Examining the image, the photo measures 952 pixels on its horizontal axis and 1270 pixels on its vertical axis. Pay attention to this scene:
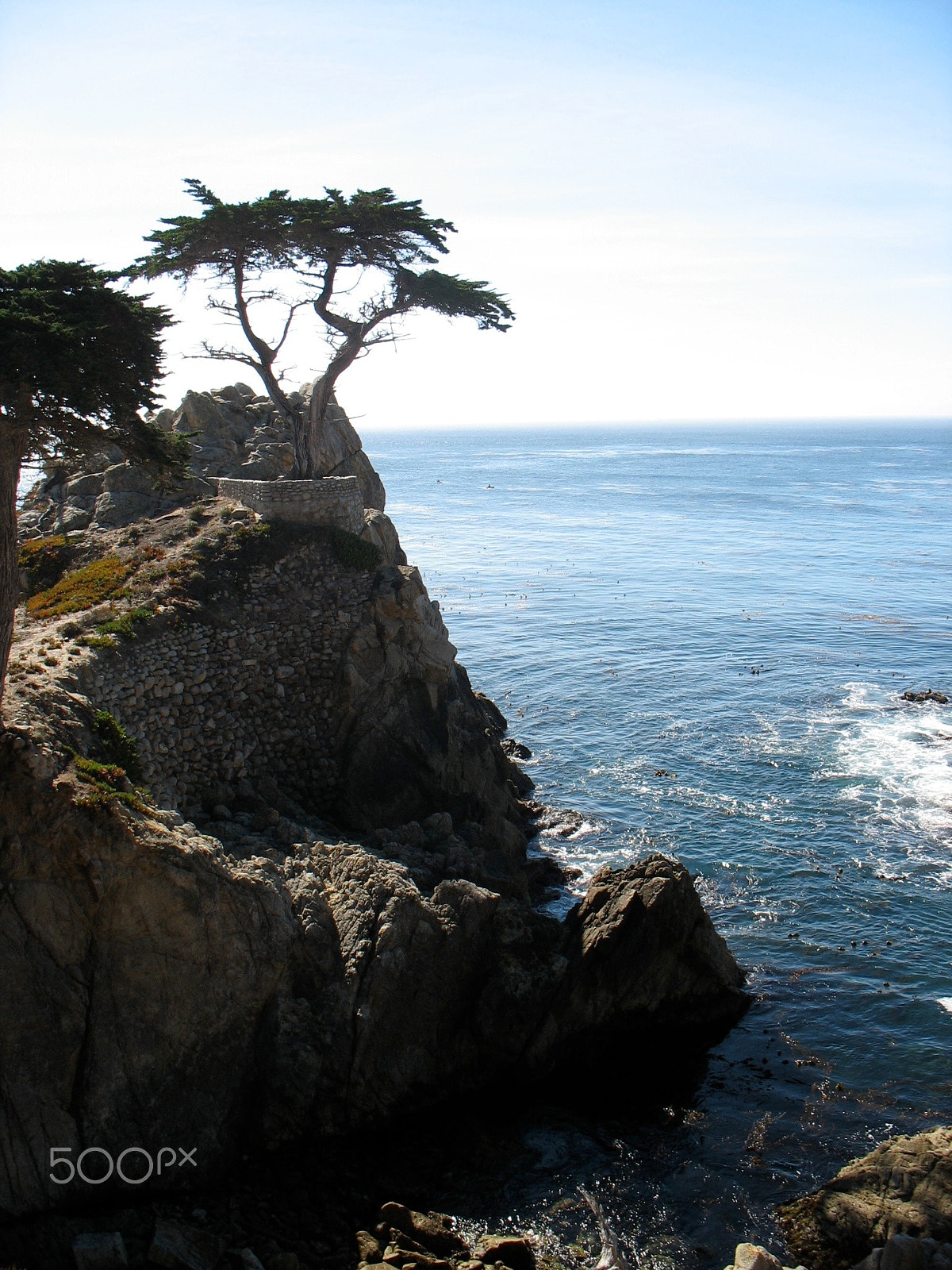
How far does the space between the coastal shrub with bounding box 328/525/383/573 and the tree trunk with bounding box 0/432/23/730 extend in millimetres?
12497

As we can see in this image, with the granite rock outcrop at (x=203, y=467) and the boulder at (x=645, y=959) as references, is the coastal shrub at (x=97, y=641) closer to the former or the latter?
the granite rock outcrop at (x=203, y=467)

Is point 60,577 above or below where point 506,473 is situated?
below

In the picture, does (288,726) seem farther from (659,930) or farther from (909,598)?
(909,598)

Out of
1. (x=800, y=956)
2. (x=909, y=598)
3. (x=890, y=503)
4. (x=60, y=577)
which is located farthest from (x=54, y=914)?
(x=890, y=503)

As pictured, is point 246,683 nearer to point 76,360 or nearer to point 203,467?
point 76,360

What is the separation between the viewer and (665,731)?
39594 mm

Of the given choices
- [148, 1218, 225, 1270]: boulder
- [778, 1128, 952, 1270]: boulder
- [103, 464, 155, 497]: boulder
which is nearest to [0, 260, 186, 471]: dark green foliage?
[148, 1218, 225, 1270]: boulder

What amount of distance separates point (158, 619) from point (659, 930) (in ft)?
47.5

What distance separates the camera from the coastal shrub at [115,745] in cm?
1973

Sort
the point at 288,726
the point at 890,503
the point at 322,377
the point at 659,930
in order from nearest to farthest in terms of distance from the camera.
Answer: the point at 659,930
the point at 288,726
the point at 322,377
the point at 890,503

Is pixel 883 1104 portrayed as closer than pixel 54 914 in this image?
No

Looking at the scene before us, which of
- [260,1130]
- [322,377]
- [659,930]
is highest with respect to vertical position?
[322,377]

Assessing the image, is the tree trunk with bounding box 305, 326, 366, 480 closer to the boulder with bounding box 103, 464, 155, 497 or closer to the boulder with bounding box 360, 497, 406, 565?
the boulder with bounding box 360, 497, 406, 565

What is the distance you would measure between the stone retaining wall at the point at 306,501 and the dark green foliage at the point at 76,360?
31.9 ft
